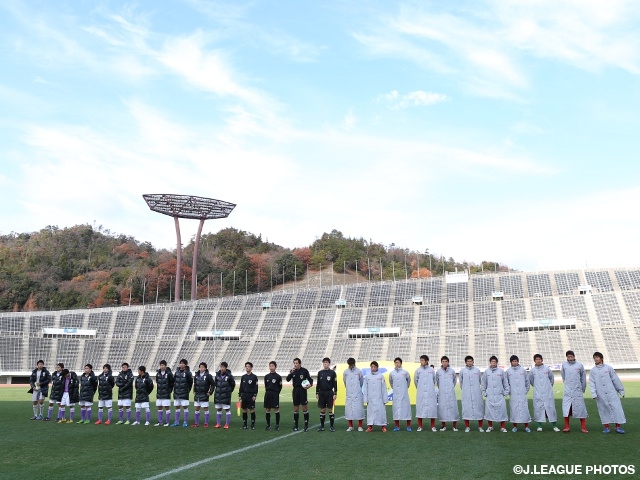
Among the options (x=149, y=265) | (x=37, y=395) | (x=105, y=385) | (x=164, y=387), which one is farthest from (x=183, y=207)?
(x=164, y=387)

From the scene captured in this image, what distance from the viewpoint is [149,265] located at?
105 metres

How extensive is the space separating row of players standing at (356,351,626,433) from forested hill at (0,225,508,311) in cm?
7842

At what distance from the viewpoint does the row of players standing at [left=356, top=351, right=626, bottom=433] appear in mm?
13617

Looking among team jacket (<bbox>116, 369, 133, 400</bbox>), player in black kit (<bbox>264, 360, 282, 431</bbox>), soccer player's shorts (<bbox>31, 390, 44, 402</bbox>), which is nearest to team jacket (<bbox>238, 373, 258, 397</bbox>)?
player in black kit (<bbox>264, 360, 282, 431</bbox>)

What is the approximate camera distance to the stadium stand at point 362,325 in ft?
191

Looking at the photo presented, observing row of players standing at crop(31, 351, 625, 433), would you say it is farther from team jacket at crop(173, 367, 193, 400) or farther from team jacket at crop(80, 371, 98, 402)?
team jacket at crop(80, 371, 98, 402)

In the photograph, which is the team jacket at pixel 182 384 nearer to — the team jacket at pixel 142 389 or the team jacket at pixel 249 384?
→ the team jacket at pixel 142 389

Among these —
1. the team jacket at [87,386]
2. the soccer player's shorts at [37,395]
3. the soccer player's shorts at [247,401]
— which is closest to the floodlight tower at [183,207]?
the soccer player's shorts at [37,395]

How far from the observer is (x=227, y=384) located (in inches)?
628

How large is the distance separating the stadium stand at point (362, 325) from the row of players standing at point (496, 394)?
43.6m

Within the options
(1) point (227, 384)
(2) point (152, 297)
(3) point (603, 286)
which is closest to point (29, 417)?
(1) point (227, 384)

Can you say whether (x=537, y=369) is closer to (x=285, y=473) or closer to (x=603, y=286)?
(x=285, y=473)

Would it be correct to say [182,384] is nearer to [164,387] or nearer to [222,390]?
[164,387]

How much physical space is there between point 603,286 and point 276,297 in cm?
3504
